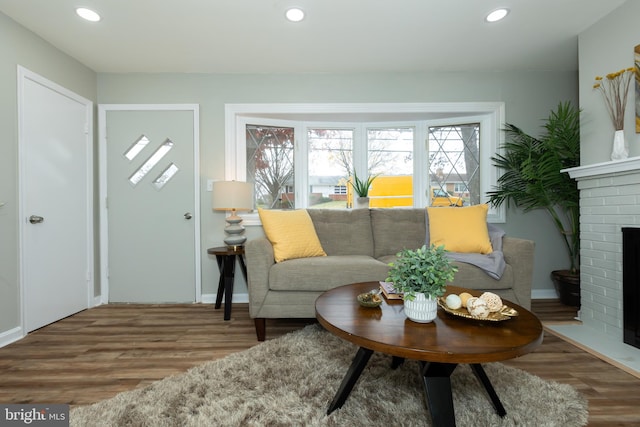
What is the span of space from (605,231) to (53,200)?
4.33 m

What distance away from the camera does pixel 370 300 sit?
139 cm

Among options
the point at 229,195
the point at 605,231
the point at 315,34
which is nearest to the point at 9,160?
the point at 229,195

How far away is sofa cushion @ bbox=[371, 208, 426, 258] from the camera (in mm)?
2777

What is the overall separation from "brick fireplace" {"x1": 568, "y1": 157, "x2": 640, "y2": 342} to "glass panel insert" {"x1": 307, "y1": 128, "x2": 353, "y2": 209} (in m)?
2.03

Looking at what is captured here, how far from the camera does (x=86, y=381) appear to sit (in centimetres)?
159

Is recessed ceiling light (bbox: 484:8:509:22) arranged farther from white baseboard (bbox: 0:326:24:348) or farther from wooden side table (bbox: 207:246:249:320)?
white baseboard (bbox: 0:326:24:348)

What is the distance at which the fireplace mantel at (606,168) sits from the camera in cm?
193

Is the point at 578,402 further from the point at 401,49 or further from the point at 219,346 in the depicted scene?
the point at 401,49

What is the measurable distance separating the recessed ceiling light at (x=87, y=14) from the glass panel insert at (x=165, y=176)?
4.16 feet

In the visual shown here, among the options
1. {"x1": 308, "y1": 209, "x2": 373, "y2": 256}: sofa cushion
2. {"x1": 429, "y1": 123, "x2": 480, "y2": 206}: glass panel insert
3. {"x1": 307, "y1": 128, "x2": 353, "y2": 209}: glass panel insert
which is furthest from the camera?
{"x1": 307, "y1": 128, "x2": 353, "y2": 209}: glass panel insert

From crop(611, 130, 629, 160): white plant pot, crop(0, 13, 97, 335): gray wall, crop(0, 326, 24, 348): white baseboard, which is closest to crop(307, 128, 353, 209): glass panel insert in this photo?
crop(611, 130, 629, 160): white plant pot

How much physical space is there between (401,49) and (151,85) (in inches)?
97.2

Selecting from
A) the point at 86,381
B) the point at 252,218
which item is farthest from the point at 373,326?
the point at 252,218

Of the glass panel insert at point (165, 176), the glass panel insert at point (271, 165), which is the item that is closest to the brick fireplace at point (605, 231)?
the glass panel insert at point (271, 165)
